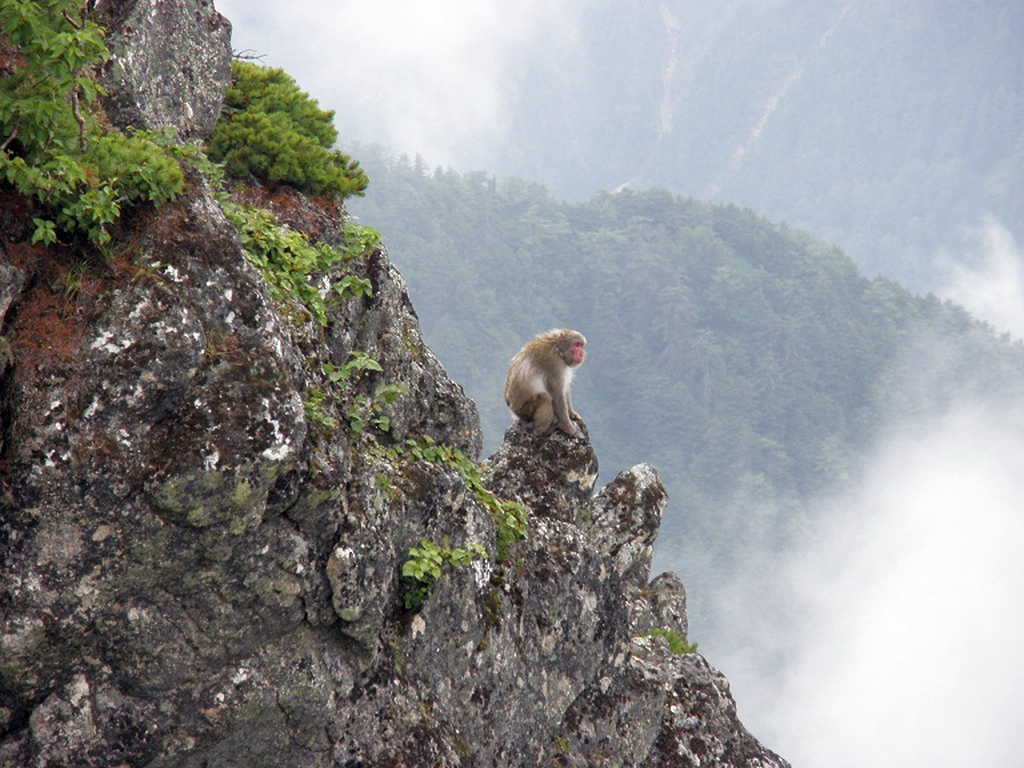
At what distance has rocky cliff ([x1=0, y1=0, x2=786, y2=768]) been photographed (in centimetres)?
691

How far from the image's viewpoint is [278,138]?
10.5m

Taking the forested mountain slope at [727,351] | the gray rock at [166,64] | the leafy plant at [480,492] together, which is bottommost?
the leafy plant at [480,492]

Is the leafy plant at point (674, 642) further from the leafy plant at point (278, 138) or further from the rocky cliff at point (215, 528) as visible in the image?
the leafy plant at point (278, 138)

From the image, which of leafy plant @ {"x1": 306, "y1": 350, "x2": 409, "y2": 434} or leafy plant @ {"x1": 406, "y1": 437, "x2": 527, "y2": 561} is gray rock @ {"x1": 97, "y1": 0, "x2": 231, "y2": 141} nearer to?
leafy plant @ {"x1": 306, "y1": 350, "x2": 409, "y2": 434}

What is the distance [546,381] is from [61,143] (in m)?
7.69

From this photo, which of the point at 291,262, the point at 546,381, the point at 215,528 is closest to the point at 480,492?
the point at 291,262

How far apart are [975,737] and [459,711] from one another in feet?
430

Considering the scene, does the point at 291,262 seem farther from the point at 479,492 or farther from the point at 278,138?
the point at 479,492

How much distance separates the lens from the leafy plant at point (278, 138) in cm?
1040

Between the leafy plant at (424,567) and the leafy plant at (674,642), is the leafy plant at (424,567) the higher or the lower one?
the lower one

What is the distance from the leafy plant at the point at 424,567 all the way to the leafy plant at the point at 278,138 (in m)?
3.85

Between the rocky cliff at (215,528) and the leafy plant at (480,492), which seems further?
the leafy plant at (480,492)

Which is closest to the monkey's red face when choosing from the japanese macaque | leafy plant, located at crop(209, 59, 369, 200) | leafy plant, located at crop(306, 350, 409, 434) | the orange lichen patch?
the japanese macaque

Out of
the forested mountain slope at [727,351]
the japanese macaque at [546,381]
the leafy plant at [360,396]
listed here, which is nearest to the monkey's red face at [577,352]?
the japanese macaque at [546,381]
